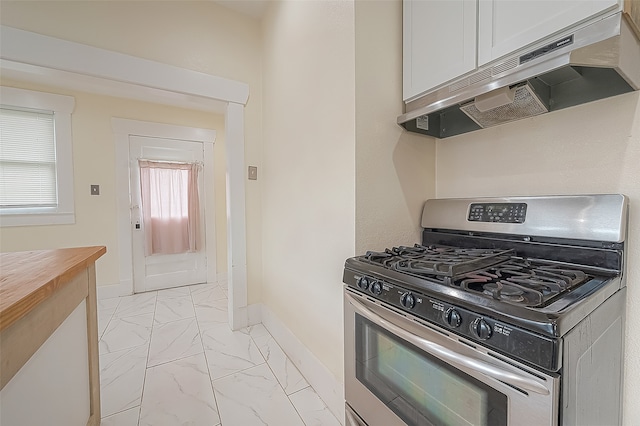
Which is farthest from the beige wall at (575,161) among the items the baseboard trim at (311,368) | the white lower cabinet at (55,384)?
the white lower cabinet at (55,384)

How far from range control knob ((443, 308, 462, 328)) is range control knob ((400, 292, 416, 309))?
11 centimetres

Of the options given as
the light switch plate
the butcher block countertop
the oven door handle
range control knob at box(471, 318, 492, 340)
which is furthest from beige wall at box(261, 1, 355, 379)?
the butcher block countertop

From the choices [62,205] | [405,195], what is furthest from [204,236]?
[405,195]

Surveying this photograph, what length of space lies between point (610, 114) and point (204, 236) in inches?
160

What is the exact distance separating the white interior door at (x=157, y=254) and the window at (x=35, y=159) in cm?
61

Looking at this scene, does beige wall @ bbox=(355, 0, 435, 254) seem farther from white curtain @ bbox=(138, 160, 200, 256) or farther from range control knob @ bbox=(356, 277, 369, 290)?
white curtain @ bbox=(138, 160, 200, 256)

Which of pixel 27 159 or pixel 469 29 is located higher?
pixel 469 29

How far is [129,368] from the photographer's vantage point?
1.91m

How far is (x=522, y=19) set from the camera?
3.09 feet

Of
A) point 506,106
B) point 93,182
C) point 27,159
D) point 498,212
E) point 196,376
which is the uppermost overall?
point 27,159

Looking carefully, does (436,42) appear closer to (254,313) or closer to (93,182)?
(254,313)

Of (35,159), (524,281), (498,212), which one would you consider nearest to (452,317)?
(524,281)

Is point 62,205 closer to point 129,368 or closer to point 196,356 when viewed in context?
point 129,368

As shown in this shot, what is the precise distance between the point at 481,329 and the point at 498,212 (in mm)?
753
